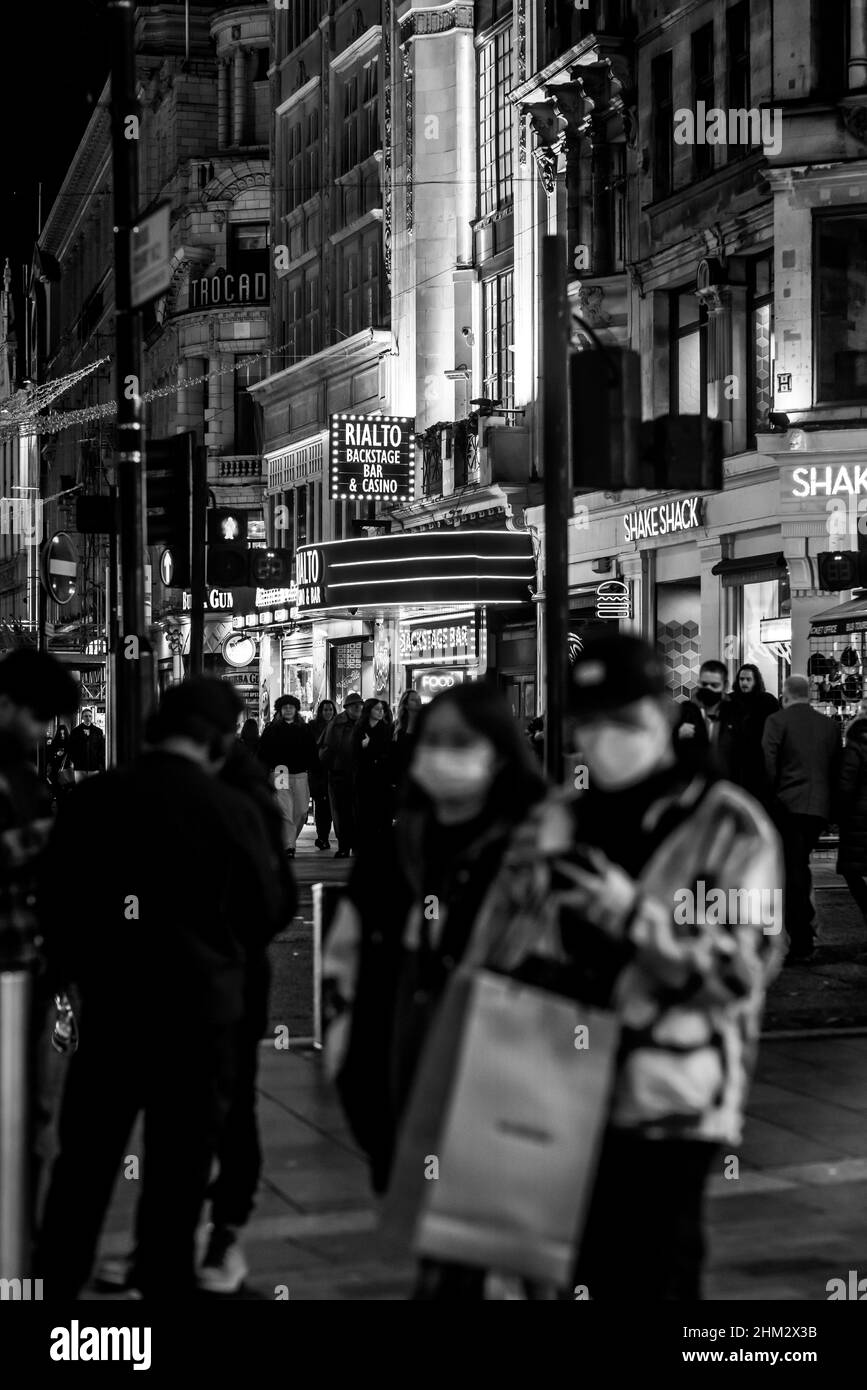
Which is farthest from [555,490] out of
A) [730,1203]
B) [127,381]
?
[730,1203]

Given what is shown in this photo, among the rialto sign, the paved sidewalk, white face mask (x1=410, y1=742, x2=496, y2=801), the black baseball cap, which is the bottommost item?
the paved sidewalk

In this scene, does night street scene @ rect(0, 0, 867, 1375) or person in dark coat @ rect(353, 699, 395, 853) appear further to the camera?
person in dark coat @ rect(353, 699, 395, 853)

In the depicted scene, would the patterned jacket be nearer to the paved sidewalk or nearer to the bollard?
the bollard

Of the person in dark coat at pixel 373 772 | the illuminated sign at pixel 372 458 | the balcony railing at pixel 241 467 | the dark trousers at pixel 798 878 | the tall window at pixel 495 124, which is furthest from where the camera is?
the balcony railing at pixel 241 467

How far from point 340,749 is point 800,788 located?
1163cm

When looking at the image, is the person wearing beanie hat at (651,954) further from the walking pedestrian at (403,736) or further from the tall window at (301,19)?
the tall window at (301,19)

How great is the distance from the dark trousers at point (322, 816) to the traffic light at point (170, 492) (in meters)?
14.1

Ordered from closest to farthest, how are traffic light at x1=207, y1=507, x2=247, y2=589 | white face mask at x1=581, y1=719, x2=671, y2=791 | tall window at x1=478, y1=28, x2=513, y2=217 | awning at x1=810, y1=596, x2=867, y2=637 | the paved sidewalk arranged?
white face mask at x1=581, y1=719, x2=671, y2=791, the paved sidewalk, traffic light at x1=207, y1=507, x2=247, y2=589, awning at x1=810, y1=596, x2=867, y2=637, tall window at x1=478, y1=28, x2=513, y2=217

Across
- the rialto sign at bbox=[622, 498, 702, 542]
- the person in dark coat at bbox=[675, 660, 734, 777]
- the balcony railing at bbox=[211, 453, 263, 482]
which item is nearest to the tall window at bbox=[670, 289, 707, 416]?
the rialto sign at bbox=[622, 498, 702, 542]

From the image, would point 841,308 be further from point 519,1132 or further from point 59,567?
point 519,1132

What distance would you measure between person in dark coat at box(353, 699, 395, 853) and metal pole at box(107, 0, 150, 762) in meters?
12.8

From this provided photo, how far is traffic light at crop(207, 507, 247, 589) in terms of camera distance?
603 inches

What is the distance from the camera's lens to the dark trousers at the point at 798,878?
1423 cm

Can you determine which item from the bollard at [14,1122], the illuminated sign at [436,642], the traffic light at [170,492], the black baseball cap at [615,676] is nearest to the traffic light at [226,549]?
the traffic light at [170,492]
